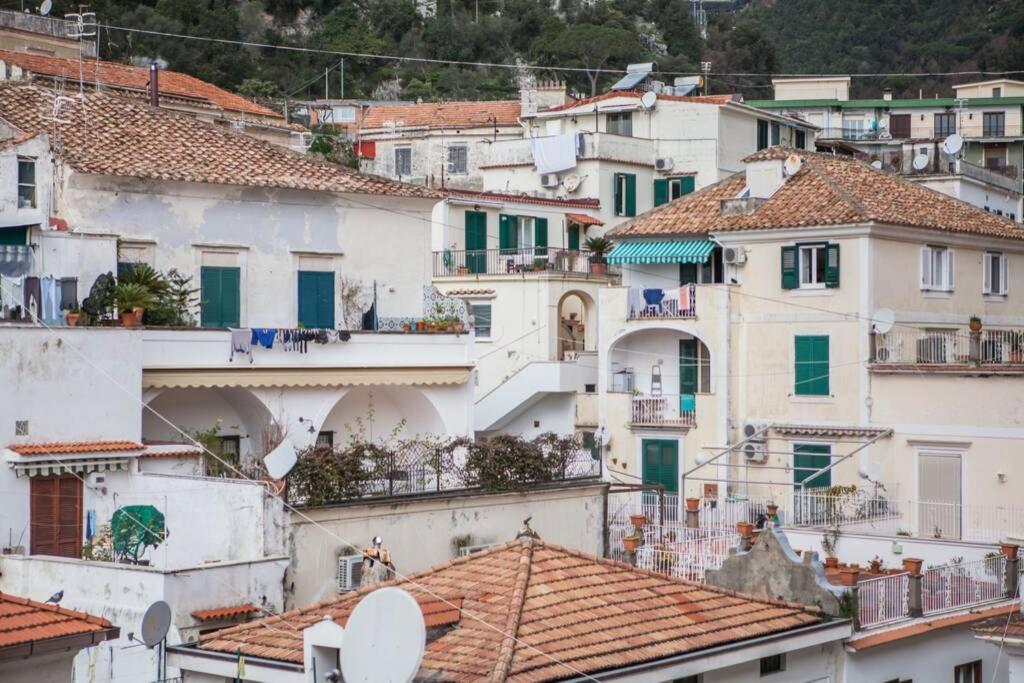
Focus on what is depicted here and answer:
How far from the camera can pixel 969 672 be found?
2761cm

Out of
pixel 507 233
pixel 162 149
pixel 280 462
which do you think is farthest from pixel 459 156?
pixel 280 462

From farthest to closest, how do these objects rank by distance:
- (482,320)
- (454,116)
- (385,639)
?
(454,116) < (482,320) < (385,639)

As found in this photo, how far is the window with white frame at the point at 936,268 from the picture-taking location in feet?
146

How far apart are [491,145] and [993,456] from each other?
93.0ft

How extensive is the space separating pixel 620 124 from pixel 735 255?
19.5 metres

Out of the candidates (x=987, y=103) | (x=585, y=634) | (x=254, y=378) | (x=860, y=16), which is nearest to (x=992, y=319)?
(x=254, y=378)

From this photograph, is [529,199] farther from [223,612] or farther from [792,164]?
[223,612]

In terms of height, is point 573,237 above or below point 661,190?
below

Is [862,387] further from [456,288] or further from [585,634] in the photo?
[585,634]

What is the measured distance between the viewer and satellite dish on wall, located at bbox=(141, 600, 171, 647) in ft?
66.2

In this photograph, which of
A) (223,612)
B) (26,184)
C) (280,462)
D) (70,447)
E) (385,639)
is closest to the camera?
(385,639)

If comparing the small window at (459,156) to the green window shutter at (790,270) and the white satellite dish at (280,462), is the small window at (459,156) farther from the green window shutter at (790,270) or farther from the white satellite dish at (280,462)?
the white satellite dish at (280,462)

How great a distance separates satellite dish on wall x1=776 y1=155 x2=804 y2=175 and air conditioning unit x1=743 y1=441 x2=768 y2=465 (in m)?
7.30

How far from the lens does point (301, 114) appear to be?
283 feet
